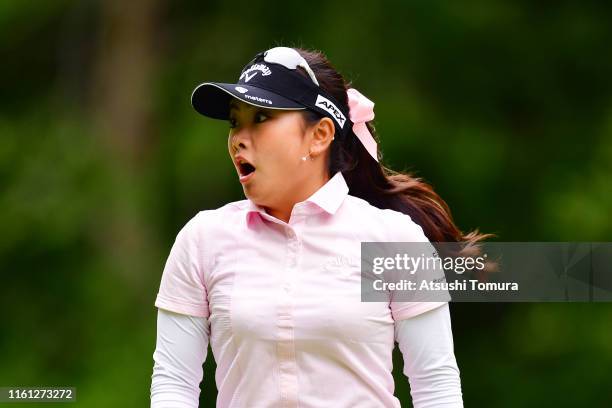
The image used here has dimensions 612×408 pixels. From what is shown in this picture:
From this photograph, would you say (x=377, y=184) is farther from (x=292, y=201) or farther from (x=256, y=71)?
(x=256, y=71)

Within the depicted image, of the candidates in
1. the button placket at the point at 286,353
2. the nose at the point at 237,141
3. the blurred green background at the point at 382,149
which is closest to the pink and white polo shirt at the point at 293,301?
the button placket at the point at 286,353

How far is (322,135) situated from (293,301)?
361 mm

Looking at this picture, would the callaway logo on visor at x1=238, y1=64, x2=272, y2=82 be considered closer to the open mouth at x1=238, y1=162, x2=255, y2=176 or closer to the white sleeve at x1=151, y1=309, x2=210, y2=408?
the open mouth at x1=238, y1=162, x2=255, y2=176

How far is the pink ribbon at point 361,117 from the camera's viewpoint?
2.99 meters

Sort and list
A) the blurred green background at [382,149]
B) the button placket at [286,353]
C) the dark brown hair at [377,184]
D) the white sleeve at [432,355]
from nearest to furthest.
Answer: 1. the button placket at [286,353]
2. the white sleeve at [432,355]
3. the dark brown hair at [377,184]
4. the blurred green background at [382,149]

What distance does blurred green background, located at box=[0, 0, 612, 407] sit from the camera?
6.75m

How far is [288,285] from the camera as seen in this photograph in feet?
8.88

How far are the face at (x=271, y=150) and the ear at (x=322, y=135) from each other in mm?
18

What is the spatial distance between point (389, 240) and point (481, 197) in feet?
13.6

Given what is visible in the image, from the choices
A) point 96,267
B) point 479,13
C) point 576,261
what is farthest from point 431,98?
point 576,261

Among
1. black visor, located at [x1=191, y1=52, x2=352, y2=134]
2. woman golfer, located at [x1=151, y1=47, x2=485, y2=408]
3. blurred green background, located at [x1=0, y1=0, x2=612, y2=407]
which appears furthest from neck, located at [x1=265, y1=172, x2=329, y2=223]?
blurred green background, located at [x1=0, y1=0, x2=612, y2=407]

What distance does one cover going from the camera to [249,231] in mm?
2797

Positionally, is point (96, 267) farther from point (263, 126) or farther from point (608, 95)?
point (263, 126)

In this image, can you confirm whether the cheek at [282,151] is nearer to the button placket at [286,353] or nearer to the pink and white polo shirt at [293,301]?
the pink and white polo shirt at [293,301]
